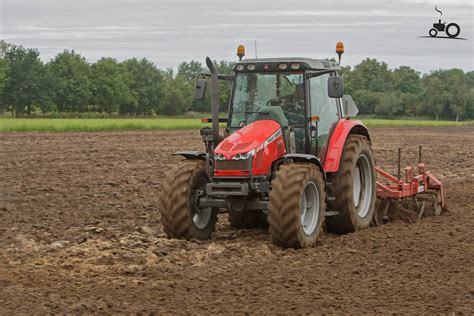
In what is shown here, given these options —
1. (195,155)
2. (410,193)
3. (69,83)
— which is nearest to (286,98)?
(195,155)

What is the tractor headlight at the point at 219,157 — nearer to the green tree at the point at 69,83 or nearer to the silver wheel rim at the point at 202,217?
the silver wheel rim at the point at 202,217

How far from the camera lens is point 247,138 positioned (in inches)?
408

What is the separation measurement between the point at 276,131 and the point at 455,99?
74.8m

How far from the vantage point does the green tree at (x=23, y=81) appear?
74.2 m

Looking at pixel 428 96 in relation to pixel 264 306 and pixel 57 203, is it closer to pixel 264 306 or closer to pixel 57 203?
pixel 57 203

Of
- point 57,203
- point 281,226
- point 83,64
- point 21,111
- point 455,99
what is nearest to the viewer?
point 281,226

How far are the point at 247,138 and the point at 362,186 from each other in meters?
2.52

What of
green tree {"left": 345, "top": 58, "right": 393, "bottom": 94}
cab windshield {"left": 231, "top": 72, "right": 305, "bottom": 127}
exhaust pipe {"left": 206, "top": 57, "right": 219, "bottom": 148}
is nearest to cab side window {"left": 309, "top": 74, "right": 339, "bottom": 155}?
cab windshield {"left": 231, "top": 72, "right": 305, "bottom": 127}

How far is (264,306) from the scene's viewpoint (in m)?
7.21

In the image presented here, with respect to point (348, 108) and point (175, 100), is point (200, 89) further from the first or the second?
point (175, 100)

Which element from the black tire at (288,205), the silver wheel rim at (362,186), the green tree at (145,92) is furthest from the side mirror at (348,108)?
the green tree at (145,92)

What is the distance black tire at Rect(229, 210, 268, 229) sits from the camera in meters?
11.9

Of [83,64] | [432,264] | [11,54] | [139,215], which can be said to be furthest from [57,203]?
[83,64]

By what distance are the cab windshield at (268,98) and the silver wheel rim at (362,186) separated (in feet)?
5.14
